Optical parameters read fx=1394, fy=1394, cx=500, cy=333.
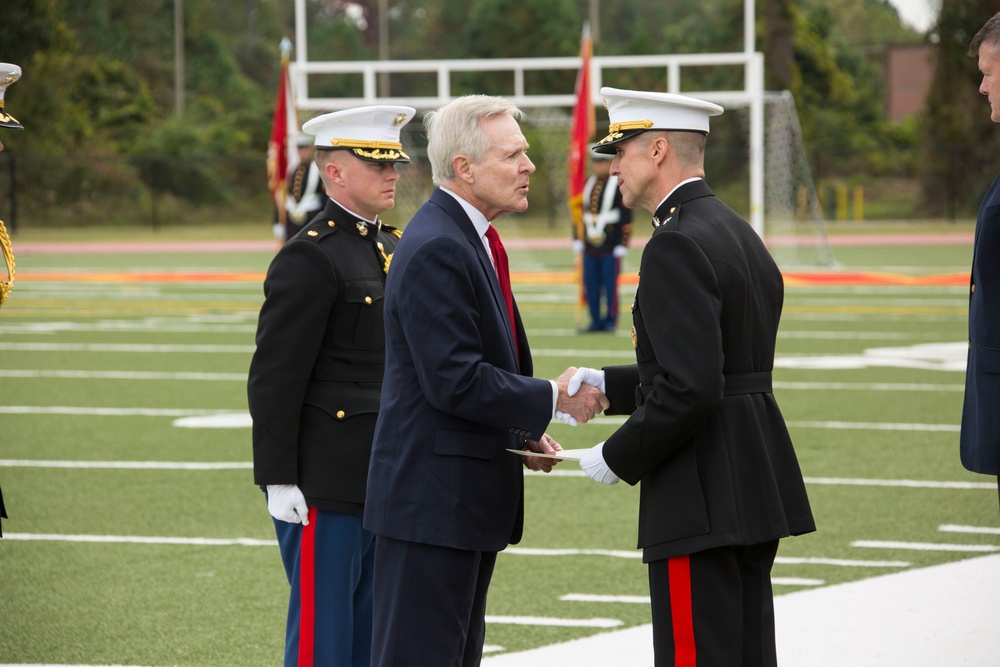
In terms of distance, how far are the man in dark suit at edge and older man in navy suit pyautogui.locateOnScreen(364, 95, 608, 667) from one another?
0.24 meters

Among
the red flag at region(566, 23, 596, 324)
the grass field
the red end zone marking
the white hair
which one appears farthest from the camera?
the red end zone marking

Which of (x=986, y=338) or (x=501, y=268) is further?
(x=986, y=338)

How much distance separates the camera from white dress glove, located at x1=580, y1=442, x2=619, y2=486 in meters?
3.42

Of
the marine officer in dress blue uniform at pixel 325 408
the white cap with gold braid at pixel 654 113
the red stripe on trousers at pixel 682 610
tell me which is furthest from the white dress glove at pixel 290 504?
the white cap with gold braid at pixel 654 113

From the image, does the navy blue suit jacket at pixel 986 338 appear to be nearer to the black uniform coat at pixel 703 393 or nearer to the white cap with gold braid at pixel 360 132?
the black uniform coat at pixel 703 393

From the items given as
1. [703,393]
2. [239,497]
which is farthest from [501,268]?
[239,497]

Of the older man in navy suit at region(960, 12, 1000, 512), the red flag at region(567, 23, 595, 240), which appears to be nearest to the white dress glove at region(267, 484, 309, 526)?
the older man in navy suit at region(960, 12, 1000, 512)

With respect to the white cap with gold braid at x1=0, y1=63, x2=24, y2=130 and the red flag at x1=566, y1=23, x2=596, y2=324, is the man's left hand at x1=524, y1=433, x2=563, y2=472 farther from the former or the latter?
the red flag at x1=566, y1=23, x2=596, y2=324

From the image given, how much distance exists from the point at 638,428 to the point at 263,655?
7.24 ft

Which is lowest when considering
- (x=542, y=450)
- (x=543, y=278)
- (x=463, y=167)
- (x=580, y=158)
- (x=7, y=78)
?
(x=543, y=278)

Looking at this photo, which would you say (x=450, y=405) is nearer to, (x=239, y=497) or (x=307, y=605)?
(x=307, y=605)

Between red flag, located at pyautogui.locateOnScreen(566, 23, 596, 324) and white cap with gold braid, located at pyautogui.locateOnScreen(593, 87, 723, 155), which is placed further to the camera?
red flag, located at pyautogui.locateOnScreen(566, 23, 596, 324)

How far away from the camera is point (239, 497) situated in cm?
756

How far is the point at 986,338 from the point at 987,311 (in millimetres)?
78
